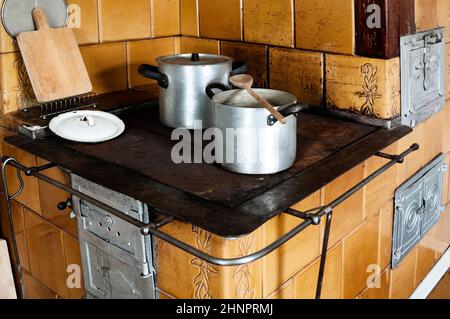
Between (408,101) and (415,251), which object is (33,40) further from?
(415,251)

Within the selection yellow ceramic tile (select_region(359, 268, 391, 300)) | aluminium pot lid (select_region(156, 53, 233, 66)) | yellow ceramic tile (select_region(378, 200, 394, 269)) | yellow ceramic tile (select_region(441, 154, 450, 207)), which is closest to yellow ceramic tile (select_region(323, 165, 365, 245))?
yellow ceramic tile (select_region(378, 200, 394, 269))

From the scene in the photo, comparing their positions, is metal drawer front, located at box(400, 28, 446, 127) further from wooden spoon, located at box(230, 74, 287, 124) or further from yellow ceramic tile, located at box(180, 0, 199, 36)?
yellow ceramic tile, located at box(180, 0, 199, 36)

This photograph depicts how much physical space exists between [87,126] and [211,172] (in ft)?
1.21

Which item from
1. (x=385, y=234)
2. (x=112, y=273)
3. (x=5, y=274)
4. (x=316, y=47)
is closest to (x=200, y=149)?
(x=112, y=273)

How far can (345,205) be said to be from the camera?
4.13 feet

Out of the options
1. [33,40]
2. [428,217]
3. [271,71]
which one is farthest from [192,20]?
[428,217]

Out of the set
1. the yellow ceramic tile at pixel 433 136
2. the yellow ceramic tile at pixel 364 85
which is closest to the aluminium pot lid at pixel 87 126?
the yellow ceramic tile at pixel 364 85

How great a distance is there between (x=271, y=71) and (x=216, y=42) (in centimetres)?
23

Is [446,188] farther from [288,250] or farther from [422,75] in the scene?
[288,250]

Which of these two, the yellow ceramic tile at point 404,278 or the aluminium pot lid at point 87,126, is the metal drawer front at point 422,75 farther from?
the aluminium pot lid at point 87,126

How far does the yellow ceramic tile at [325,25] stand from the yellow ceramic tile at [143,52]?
0.49m

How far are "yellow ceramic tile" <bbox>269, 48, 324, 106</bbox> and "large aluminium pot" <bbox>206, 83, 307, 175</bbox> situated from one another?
1.14ft

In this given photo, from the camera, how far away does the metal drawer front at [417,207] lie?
1515mm

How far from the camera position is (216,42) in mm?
1582
